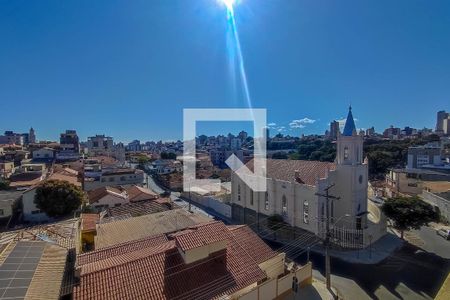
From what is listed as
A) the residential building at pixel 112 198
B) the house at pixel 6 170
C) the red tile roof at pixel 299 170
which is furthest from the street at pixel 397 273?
the house at pixel 6 170

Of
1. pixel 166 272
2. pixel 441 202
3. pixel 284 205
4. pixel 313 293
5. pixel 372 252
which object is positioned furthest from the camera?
pixel 441 202

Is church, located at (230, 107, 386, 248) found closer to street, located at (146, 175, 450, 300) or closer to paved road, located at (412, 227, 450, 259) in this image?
street, located at (146, 175, 450, 300)

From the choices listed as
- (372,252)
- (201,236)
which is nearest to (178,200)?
(372,252)

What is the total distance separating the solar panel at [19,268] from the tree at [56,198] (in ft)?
54.8

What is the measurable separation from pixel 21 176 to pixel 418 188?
58.0m

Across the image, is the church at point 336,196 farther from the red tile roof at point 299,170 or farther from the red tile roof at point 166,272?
the red tile roof at point 166,272

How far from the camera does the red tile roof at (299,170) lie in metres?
24.3

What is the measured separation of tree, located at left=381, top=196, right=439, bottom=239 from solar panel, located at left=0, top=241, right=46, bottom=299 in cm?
2402

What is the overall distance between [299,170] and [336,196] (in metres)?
3.83

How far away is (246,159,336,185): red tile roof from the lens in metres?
24.3

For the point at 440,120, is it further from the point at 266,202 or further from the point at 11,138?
the point at 11,138

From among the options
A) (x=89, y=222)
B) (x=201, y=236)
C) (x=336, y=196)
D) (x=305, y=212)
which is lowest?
(x=89, y=222)

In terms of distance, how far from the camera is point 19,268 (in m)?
11.4

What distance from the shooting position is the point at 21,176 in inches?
1718
